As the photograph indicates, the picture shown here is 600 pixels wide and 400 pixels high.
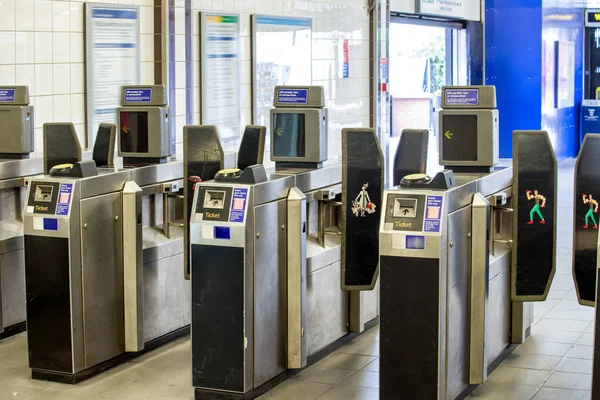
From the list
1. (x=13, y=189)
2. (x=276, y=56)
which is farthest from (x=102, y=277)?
(x=276, y=56)

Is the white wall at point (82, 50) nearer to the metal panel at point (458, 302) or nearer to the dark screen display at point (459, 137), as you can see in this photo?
the dark screen display at point (459, 137)

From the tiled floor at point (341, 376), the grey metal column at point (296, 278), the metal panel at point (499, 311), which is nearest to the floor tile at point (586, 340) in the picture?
the tiled floor at point (341, 376)

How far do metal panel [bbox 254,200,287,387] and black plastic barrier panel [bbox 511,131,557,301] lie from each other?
1.17 m

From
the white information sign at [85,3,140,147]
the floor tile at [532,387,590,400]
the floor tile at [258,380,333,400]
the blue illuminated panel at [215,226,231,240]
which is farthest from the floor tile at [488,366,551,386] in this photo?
the white information sign at [85,3,140,147]

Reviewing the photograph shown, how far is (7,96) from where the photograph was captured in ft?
18.2

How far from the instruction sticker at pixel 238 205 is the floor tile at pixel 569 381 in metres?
1.74

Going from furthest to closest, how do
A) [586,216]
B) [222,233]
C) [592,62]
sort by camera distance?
[592,62]
[586,216]
[222,233]

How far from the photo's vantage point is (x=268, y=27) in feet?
26.1

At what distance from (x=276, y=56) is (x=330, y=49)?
1.00 metres

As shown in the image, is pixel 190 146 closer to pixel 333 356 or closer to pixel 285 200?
pixel 285 200

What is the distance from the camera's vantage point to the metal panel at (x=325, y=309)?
4824mm

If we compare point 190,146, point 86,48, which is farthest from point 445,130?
point 86,48

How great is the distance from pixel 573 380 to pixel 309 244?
1.51 m

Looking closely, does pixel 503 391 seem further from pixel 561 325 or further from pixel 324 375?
pixel 561 325
